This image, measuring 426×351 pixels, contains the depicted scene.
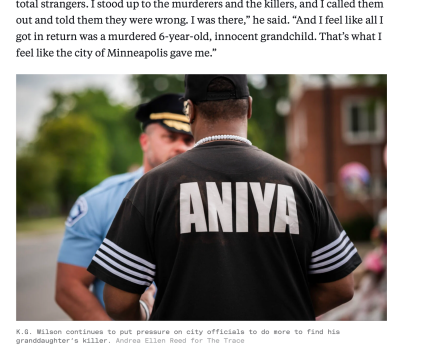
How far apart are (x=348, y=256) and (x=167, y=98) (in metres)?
1.51

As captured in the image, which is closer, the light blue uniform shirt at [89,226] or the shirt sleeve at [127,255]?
the shirt sleeve at [127,255]

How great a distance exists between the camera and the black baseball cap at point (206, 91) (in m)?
1.71

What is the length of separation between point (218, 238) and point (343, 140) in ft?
51.0

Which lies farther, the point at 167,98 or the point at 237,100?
the point at 167,98

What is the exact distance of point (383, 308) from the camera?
14.3 ft

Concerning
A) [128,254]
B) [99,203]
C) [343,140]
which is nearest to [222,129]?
[128,254]

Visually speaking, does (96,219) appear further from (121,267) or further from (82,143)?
(82,143)

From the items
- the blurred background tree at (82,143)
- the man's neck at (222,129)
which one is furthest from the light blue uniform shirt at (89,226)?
the blurred background tree at (82,143)

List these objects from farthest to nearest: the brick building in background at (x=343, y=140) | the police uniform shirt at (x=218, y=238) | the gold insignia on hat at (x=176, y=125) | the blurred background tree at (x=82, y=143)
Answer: the blurred background tree at (x=82, y=143) < the brick building in background at (x=343, y=140) < the gold insignia on hat at (x=176, y=125) < the police uniform shirt at (x=218, y=238)

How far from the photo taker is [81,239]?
240 cm

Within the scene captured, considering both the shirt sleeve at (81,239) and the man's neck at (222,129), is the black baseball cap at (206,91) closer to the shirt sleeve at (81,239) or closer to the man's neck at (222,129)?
the man's neck at (222,129)
